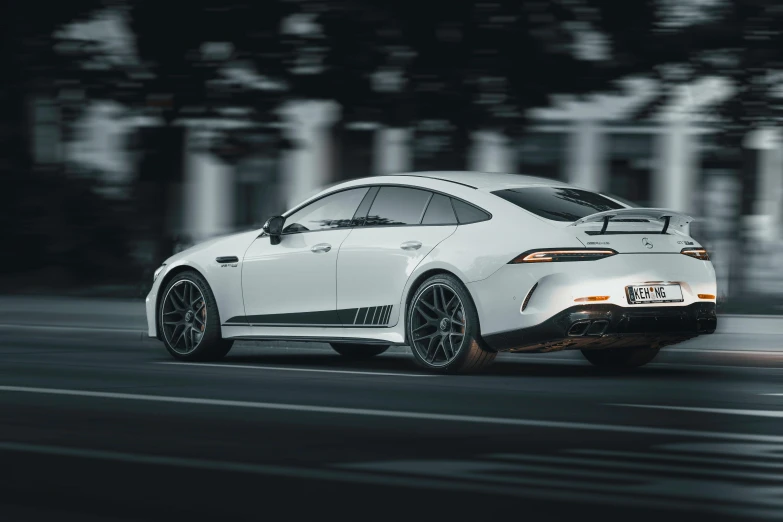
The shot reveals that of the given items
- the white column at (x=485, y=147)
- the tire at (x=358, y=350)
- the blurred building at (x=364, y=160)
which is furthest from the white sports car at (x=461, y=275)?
the white column at (x=485, y=147)

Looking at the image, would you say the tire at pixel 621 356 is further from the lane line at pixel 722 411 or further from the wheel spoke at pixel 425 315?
the lane line at pixel 722 411

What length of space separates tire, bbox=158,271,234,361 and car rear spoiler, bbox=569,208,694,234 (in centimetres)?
328

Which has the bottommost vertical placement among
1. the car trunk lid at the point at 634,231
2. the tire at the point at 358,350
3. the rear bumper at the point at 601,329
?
the tire at the point at 358,350

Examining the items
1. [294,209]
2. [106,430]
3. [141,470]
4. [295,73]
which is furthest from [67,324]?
[141,470]

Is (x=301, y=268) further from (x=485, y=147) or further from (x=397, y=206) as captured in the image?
(x=485, y=147)

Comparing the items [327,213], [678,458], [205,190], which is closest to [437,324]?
[327,213]

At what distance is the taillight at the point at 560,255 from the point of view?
10664 millimetres

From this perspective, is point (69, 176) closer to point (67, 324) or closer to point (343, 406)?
point (67, 324)

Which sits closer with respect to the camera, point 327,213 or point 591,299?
point 591,299

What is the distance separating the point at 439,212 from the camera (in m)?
11.5

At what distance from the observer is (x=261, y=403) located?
31.1 feet

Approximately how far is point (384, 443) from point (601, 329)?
3.33 metres

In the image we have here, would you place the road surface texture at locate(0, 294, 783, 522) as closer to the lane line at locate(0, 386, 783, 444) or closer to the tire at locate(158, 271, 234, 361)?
the lane line at locate(0, 386, 783, 444)

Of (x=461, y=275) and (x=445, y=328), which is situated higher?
(x=461, y=275)
